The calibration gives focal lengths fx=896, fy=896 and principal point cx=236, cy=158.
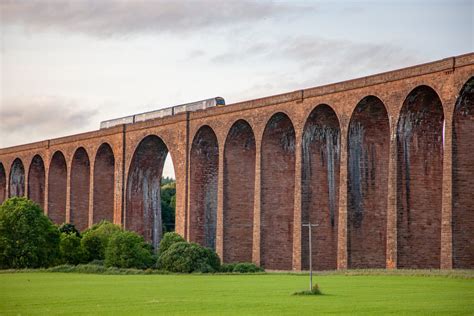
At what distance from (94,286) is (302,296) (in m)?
7.76

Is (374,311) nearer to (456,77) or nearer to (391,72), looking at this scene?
(456,77)

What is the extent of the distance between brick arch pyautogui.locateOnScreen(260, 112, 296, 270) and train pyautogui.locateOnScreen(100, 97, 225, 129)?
27.6ft

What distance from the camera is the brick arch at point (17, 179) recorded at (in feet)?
224

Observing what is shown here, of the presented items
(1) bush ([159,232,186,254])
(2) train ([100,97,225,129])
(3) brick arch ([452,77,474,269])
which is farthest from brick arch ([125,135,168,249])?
(3) brick arch ([452,77,474,269])

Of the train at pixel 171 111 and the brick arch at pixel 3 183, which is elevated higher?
the train at pixel 171 111

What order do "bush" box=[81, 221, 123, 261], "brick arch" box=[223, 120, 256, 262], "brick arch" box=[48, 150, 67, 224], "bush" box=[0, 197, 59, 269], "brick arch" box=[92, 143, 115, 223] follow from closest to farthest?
"bush" box=[0, 197, 59, 269]
"bush" box=[81, 221, 123, 261]
"brick arch" box=[223, 120, 256, 262]
"brick arch" box=[92, 143, 115, 223]
"brick arch" box=[48, 150, 67, 224]

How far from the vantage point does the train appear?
5084 cm

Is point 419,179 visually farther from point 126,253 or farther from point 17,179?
point 17,179

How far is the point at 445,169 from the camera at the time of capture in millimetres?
31906

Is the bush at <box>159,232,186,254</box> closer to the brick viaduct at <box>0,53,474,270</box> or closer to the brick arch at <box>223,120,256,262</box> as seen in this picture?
the brick viaduct at <box>0,53,474,270</box>

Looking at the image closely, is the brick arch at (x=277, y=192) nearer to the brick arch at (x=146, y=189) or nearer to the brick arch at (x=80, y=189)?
the brick arch at (x=146, y=189)

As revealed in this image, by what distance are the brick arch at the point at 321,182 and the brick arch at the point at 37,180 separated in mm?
30571

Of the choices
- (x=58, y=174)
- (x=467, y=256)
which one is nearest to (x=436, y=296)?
(x=467, y=256)

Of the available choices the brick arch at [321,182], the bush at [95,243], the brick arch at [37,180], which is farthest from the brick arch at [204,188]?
the brick arch at [37,180]
